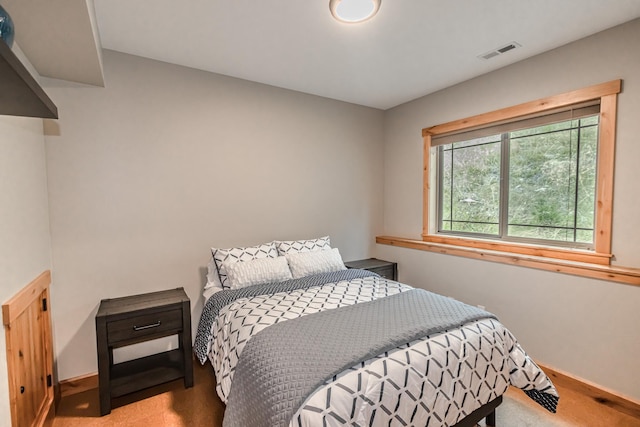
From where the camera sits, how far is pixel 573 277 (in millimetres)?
2207

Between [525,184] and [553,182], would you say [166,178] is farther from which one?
[553,182]

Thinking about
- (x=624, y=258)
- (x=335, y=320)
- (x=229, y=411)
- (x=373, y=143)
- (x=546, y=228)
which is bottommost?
(x=229, y=411)

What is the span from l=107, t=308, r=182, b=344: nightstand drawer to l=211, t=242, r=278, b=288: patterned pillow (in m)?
0.42

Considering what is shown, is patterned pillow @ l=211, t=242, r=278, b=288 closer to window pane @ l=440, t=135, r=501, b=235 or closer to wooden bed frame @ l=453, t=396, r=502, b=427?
wooden bed frame @ l=453, t=396, r=502, b=427

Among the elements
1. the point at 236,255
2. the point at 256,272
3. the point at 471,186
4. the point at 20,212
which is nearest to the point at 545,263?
the point at 471,186

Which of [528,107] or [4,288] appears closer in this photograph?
[4,288]

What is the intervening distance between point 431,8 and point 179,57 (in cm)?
192

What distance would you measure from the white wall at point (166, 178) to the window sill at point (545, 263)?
1.27 m

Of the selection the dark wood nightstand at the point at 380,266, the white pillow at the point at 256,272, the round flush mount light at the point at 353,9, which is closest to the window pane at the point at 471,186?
the dark wood nightstand at the point at 380,266

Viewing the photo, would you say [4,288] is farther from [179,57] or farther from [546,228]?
[546,228]

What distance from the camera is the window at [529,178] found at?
85.8 inches

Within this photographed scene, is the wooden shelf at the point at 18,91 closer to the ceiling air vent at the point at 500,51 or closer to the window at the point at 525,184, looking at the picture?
the ceiling air vent at the point at 500,51

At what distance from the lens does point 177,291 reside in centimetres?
249

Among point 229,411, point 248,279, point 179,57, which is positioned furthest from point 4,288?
point 179,57
